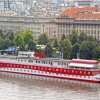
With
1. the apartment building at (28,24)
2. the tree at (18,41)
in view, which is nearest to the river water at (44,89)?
the tree at (18,41)

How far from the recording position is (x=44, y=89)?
32469 mm

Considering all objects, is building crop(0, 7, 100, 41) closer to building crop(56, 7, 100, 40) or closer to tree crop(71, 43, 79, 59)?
building crop(56, 7, 100, 40)

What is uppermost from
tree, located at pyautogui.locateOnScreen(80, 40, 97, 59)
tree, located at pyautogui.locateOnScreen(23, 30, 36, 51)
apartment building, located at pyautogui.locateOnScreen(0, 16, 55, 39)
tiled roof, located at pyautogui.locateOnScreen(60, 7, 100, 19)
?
tiled roof, located at pyautogui.locateOnScreen(60, 7, 100, 19)

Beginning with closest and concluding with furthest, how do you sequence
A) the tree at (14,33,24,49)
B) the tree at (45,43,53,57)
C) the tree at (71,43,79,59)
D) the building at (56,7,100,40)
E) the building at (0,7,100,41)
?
the tree at (71,43,79,59) → the tree at (45,43,53,57) → the tree at (14,33,24,49) → the building at (56,7,100,40) → the building at (0,7,100,41)

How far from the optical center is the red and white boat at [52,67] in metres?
35.2

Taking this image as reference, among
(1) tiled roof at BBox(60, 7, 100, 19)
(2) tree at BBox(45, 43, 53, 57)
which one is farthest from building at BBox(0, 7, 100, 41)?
(2) tree at BBox(45, 43, 53, 57)

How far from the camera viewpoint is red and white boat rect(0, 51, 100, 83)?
3522 centimetres

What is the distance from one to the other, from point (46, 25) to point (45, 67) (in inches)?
859

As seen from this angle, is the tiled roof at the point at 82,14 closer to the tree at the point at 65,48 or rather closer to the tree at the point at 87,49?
the tree at the point at 65,48

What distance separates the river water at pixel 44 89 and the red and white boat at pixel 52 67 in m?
0.61

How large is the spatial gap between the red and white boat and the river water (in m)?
0.61

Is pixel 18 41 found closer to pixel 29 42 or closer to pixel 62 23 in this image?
pixel 29 42

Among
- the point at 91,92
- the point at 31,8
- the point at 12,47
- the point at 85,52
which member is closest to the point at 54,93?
the point at 91,92

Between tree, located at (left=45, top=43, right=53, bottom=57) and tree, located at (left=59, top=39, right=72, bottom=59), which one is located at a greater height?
tree, located at (left=59, top=39, right=72, bottom=59)
